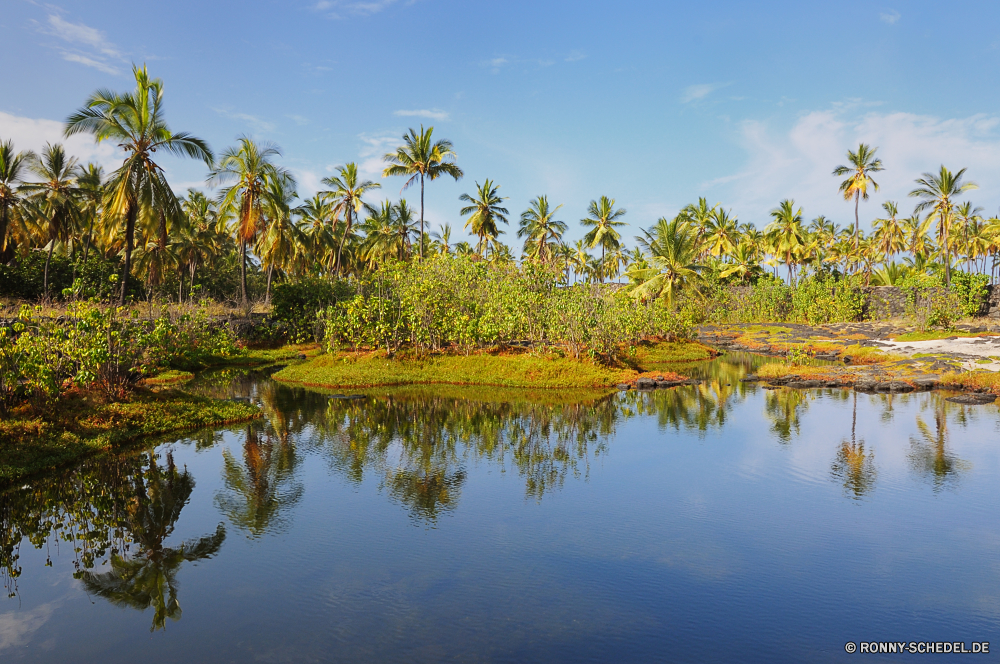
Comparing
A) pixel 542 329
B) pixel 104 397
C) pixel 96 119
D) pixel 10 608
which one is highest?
pixel 96 119

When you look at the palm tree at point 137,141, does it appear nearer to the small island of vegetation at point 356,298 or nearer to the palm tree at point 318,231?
the small island of vegetation at point 356,298

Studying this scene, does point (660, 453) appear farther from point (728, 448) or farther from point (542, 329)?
point (542, 329)

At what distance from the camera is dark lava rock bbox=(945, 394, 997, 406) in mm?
21734

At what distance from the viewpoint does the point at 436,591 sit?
825cm

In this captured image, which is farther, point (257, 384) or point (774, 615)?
point (257, 384)

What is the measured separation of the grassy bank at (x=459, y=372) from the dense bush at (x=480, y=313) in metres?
1.06

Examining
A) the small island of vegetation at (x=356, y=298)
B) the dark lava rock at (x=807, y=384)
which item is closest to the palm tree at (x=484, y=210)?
the small island of vegetation at (x=356, y=298)

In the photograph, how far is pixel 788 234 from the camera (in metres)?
65.4

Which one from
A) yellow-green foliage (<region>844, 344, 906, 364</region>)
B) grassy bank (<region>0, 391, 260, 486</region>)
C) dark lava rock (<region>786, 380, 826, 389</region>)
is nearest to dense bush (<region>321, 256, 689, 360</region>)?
dark lava rock (<region>786, 380, 826, 389</region>)

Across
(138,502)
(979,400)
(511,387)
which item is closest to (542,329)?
(511,387)

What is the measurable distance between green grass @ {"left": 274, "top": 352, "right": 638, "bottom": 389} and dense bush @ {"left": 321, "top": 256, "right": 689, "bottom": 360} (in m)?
1.23

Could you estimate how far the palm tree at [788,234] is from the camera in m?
65.4

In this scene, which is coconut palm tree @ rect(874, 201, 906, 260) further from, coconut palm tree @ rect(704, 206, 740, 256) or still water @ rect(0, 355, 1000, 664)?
still water @ rect(0, 355, 1000, 664)

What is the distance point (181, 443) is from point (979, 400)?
1022 inches
